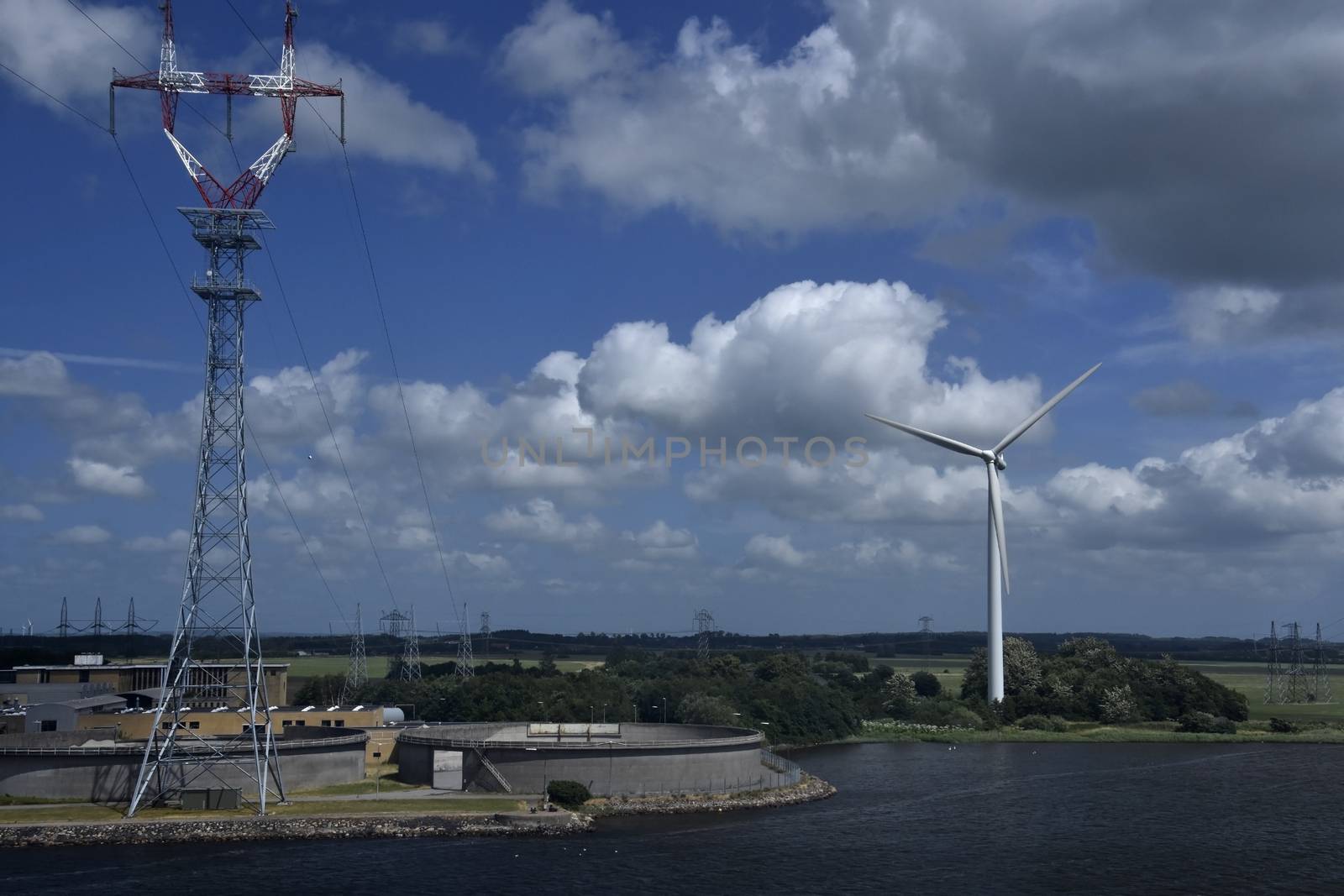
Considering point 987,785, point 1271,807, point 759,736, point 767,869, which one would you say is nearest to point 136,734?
point 759,736

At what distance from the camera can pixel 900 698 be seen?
495ft

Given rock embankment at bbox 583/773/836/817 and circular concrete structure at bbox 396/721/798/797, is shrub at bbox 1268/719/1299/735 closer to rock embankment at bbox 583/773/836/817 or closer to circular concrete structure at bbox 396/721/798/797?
rock embankment at bbox 583/773/836/817

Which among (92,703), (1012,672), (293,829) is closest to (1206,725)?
(1012,672)

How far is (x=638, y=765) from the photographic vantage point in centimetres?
7844

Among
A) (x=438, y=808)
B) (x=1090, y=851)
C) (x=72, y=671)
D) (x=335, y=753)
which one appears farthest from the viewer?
(x=72, y=671)

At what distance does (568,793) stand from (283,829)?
1693 centimetres

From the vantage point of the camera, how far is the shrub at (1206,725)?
445 feet

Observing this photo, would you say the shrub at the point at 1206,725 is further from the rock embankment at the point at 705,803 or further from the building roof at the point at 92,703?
the building roof at the point at 92,703

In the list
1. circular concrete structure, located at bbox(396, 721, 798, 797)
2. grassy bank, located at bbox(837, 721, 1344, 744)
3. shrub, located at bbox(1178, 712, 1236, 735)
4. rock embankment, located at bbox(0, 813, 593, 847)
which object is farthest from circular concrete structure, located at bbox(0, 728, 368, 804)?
shrub, located at bbox(1178, 712, 1236, 735)

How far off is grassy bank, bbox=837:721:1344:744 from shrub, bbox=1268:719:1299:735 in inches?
26.1

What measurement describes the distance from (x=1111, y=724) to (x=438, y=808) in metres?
96.7

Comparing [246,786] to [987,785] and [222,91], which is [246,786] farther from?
[987,785]

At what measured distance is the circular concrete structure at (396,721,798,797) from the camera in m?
77.3

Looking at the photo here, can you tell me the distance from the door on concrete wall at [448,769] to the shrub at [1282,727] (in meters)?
98.0
